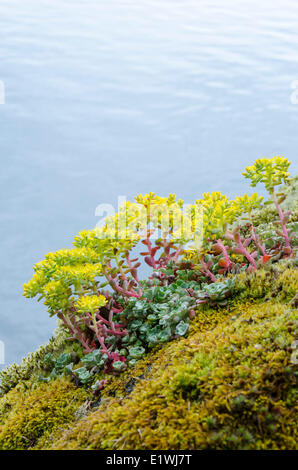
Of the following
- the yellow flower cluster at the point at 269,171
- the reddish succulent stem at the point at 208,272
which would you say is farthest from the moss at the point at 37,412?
the yellow flower cluster at the point at 269,171

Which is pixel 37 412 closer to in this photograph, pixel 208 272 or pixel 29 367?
pixel 29 367

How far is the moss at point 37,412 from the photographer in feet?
8.69

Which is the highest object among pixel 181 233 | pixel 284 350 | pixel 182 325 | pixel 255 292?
pixel 181 233

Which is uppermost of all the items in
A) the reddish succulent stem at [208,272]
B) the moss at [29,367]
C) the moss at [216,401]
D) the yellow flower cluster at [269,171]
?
the yellow flower cluster at [269,171]

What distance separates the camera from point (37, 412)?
277 cm

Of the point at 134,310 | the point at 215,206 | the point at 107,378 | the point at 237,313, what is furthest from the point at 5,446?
the point at 215,206

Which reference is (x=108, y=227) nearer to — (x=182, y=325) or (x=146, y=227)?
(x=146, y=227)

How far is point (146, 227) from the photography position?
3.18m

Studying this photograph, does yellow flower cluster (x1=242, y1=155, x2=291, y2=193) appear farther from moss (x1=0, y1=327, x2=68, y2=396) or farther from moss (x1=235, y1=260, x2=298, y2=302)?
moss (x1=0, y1=327, x2=68, y2=396)

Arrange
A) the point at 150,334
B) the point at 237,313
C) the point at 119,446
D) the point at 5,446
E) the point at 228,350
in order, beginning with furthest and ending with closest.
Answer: the point at 150,334 < the point at 237,313 < the point at 5,446 < the point at 228,350 < the point at 119,446

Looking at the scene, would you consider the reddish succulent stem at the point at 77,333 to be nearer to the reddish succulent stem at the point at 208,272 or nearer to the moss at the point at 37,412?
the moss at the point at 37,412

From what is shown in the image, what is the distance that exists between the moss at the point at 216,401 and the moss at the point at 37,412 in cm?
26

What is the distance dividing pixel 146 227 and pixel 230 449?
170 cm

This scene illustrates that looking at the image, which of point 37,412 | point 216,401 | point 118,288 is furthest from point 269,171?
point 37,412
